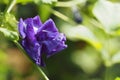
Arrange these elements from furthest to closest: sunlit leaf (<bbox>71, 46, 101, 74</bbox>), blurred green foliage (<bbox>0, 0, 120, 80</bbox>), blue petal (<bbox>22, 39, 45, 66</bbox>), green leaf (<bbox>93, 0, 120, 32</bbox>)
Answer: sunlit leaf (<bbox>71, 46, 101, 74</bbox>)
blurred green foliage (<bbox>0, 0, 120, 80</bbox>)
green leaf (<bbox>93, 0, 120, 32</bbox>)
blue petal (<bbox>22, 39, 45, 66</bbox>)

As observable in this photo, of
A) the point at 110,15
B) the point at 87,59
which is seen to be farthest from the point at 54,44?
the point at 87,59

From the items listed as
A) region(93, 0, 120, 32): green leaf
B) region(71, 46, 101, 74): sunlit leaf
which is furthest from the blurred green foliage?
region(93, 0, 120, 32): green leaf

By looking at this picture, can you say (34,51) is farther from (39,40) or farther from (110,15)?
(110,15)

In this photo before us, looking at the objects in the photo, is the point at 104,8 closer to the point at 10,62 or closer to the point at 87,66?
the point at 10,62

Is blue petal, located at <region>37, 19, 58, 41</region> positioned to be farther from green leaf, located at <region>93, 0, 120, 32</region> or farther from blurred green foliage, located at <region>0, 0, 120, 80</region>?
blurred green foliage, located at <region>0, 0, 120, 80</region>

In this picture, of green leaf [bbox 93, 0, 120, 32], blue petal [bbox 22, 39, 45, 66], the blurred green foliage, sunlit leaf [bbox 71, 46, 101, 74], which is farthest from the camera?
sunlit leaf [bbox 71, 46, 101, 74]

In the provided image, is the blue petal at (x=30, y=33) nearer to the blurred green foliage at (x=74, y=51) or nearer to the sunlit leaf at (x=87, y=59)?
the blurred green foliage at (x=74, y=51)
